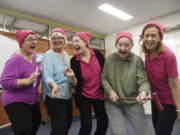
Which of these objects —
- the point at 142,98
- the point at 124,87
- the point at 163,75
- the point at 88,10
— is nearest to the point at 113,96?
the point at 124,87

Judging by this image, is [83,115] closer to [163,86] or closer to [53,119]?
[53,119]

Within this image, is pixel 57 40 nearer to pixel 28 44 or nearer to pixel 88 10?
pixel 28 44

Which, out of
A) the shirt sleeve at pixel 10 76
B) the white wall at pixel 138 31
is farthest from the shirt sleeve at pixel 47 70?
the white wall at pixel 138 31

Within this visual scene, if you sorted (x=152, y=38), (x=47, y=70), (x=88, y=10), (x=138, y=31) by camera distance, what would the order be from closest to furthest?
(x=152, y=38) → (x=47, y=70) → (x=88, y=10) → (x=138, y=31)

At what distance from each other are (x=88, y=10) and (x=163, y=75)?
3.27 m

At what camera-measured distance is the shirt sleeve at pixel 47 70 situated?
58.6 inches

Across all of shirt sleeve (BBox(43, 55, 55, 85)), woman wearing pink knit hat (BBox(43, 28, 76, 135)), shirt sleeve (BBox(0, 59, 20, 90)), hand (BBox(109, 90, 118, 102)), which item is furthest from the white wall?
shirt sleeve (BBox(0, 59, 20, 90))

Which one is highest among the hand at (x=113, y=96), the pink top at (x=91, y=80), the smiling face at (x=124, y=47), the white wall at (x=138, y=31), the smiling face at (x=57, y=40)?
the white wall at (x=138, y=31)

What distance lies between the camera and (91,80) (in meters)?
1.69

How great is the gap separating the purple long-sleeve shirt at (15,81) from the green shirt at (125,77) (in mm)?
742

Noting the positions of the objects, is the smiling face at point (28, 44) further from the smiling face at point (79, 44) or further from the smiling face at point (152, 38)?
the smiling face at point (152, 38)

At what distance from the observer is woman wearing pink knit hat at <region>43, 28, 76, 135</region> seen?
1.47 metres

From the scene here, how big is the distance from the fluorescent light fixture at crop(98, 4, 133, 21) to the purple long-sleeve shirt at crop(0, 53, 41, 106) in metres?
3.03

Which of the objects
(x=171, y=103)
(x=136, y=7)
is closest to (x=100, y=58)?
(x=171, y=103)
